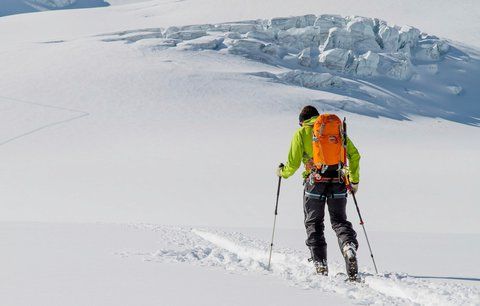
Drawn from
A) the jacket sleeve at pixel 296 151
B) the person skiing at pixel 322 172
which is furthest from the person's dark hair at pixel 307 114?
the jacket sleeve at pixel 296 151

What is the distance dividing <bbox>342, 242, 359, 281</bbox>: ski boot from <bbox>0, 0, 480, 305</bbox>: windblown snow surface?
0.56 ft

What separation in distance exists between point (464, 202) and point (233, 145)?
42.1ft

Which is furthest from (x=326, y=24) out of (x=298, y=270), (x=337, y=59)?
(x=298, y=270)

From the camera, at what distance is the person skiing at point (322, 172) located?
598 cm

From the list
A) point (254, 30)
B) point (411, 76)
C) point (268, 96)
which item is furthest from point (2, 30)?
point (411, 76)

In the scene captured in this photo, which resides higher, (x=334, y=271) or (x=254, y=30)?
(x=254, y=30)

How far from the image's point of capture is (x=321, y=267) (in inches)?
239

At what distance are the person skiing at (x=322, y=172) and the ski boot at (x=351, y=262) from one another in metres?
0.01

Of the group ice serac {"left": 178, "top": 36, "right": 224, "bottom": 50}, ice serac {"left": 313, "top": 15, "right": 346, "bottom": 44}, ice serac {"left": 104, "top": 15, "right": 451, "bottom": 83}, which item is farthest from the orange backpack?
ice serac {"left": 313, "top": 15, "right": 346, "bottom": 44}

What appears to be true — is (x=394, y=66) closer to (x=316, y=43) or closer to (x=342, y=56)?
(x=342, y=56)

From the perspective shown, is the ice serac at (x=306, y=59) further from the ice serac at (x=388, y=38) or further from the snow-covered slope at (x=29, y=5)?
the snow-covered slope at (x=29, y=5)

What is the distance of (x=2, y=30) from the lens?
57.4 m

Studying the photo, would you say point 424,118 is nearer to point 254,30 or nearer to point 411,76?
point 411,76

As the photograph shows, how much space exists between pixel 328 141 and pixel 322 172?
13.4 inches
